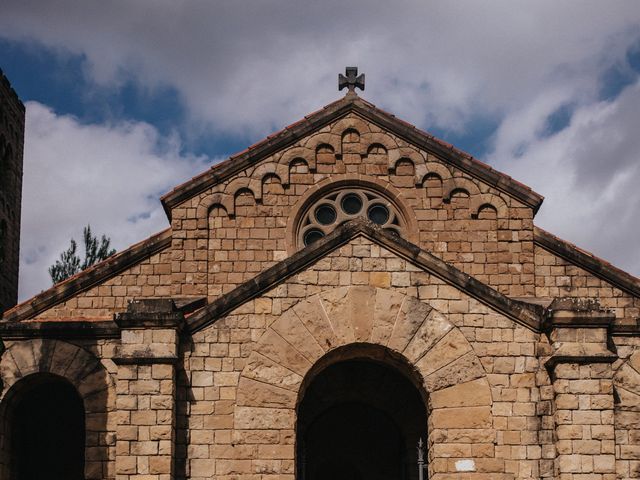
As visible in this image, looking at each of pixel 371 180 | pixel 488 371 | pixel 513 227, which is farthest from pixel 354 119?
pixel 488 371

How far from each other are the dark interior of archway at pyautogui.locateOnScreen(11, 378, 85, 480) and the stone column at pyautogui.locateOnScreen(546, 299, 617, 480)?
28.1 feet

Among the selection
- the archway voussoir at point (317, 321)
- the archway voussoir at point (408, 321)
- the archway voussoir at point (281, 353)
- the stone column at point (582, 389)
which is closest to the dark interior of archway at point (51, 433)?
the archway voussoir at point (281, 353)

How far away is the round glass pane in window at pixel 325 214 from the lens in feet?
64.4

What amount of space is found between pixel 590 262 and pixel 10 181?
47.2 ft

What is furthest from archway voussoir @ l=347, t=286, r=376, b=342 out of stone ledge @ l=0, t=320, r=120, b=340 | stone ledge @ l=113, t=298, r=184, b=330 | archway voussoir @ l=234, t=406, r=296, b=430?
stone ledge @ l=0, t=320, r=120, b=340

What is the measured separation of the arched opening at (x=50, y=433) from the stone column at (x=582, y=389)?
833cm

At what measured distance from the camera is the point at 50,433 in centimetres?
1859

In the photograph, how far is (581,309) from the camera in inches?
566

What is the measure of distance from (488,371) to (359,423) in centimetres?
598

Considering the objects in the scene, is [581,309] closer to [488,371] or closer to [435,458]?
[488,371]

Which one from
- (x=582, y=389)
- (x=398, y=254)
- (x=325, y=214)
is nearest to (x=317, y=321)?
(x=398, y=254)

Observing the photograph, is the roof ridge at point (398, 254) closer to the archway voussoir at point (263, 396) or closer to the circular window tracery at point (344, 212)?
the archway voussoir at point (263, 396)

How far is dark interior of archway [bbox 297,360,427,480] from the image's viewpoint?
60.2ft

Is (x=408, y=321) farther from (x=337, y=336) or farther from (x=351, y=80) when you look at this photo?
(x=351, y=80)
